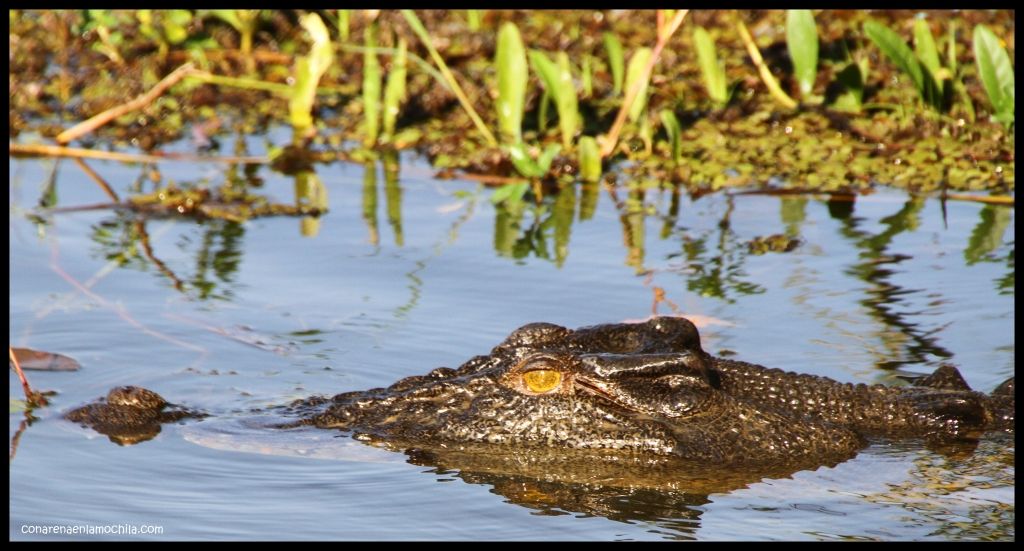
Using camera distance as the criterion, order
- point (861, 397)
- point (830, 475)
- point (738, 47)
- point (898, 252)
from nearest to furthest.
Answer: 1. point (830, 475)
2. point (861, 397)
3. point (898, 252)
4. point (738, 47)

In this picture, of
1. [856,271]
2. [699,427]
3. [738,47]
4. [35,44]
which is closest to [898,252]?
[856,271]

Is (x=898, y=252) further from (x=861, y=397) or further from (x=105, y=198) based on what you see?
(x=105, y=198)

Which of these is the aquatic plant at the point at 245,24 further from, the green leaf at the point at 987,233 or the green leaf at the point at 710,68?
the green leaf at the point at 987,233

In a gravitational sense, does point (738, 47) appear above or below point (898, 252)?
above

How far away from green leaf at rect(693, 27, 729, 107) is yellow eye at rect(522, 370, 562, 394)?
4.70 meters

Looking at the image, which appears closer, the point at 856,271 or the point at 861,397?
the point at 861,397

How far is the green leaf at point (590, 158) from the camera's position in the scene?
8.12 metres

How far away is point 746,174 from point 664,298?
7.23 feet

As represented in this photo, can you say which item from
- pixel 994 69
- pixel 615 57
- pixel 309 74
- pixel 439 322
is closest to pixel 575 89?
pixel 615 57

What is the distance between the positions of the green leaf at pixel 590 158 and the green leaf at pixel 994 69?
215 centimetres

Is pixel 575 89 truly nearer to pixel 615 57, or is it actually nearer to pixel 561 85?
pixel 615 57

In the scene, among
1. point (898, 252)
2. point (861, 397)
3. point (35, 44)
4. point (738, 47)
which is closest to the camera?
point (861, 397)

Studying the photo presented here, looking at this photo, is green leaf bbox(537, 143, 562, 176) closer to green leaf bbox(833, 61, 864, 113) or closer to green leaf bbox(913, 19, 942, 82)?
green leaf bbox(833, 61, 864, 113)

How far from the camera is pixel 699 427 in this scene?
4.35 meters
